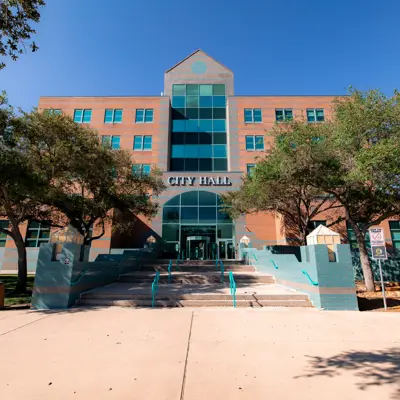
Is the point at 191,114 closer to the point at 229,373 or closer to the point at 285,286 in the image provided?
the point at 285,286

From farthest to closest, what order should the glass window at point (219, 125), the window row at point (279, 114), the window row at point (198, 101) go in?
the window row at point (198, 101) < the glass window at point (219, 125) < the window row at point (279, 114)

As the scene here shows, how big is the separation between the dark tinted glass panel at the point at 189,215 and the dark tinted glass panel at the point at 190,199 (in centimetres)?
54

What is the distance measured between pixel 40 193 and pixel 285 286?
37.6 ft

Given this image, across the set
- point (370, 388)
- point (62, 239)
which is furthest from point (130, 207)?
point (370, 388)

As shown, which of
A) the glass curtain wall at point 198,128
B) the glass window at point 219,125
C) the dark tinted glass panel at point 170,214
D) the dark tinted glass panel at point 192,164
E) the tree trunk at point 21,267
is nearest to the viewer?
the tree trunk at point 21,267

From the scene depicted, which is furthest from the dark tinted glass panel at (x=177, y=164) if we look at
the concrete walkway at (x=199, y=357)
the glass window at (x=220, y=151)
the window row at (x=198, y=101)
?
the concrete walkway at (x=199, y=357)

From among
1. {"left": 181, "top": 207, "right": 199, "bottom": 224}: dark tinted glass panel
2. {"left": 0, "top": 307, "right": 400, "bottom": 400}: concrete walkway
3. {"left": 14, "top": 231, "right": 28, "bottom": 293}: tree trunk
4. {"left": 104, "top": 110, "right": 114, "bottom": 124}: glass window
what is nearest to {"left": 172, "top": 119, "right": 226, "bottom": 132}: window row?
{"left": 104, "top": 110, "right": 114, "bottom": 124}: glass window

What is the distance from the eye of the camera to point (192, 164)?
104 feet

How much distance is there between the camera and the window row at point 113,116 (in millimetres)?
32906

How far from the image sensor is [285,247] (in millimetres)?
20828

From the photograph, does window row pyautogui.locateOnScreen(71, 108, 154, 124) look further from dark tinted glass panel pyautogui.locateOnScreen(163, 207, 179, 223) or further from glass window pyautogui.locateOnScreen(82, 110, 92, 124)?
dark tinted glass panel pyautogui.locateOnScreen(163, 207, 179, 223)

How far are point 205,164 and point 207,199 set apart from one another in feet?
20.0

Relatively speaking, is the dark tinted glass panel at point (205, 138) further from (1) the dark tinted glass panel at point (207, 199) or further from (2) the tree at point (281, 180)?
(2) the tree at point (281, 180)

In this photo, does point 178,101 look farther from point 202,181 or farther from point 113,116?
point 202,181
